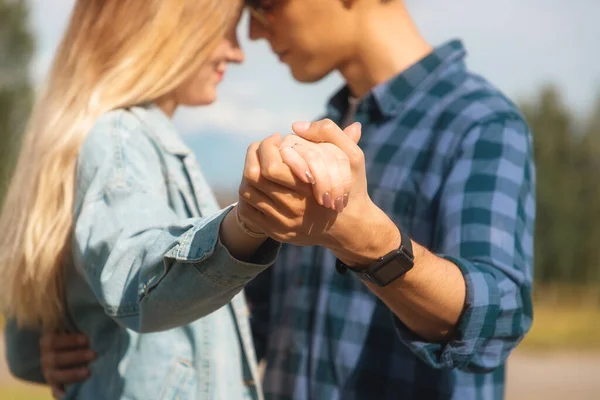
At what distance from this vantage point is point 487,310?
1.84 m

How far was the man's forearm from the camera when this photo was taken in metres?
1.70

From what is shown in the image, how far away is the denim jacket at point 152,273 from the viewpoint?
1595 mm

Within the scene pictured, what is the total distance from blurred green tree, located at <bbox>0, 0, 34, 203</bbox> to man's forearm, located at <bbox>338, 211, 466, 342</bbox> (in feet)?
50.0

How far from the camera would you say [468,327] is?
6.02 feet

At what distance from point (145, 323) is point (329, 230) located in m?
0.45

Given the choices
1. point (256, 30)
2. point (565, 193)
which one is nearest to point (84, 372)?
point (256, 30)

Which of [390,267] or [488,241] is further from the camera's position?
[488,241]

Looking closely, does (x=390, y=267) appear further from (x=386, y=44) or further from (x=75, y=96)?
(x=386, y=44)

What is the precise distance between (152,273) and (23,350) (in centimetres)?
114

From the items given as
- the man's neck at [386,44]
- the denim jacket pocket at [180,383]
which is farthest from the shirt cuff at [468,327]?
the man's neck at [386,44]

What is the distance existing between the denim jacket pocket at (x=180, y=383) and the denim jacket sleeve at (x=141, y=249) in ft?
0.98

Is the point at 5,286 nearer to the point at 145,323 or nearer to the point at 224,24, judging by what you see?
the point at 145,323

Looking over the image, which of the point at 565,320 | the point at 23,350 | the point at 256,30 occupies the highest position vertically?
the point at 256,30

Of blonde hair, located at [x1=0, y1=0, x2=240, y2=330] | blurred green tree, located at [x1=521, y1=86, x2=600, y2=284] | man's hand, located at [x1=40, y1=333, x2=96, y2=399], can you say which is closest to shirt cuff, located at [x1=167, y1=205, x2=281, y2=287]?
blonde hair, located at [x1=0, y1=0, x2=240, y2=330]
